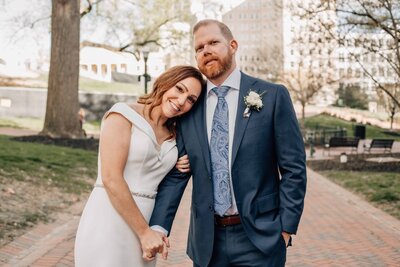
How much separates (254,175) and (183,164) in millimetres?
399

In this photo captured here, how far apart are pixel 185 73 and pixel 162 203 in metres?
0.72

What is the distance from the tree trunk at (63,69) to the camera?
62.1 ft

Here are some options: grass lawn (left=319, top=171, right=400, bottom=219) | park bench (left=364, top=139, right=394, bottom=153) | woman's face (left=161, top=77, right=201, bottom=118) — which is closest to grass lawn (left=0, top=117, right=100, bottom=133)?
park bench (left=364, top=139, right=394, bottom=153)

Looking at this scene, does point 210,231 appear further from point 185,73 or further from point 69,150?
point 69,150

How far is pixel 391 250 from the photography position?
722 centimetres

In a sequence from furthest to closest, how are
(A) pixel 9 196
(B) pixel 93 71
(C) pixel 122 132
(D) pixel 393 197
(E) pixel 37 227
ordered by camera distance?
(B) pixel 93 71 < (D) pixel 393 197 < (A) pixel 9 196 < (E) pixel 37 227 < (C) pixel 122 132

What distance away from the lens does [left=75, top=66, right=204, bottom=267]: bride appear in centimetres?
274

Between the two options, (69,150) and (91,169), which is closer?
(91,169)

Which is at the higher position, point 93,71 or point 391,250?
point 93,71

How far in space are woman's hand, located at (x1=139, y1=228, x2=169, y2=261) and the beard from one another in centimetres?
90

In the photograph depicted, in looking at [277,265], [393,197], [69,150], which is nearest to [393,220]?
[393,197]

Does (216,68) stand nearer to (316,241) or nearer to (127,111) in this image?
(127,111)

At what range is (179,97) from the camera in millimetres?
2906

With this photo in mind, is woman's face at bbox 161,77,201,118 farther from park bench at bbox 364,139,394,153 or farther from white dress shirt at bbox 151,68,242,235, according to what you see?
park bench at bbox 364,139,394,153
